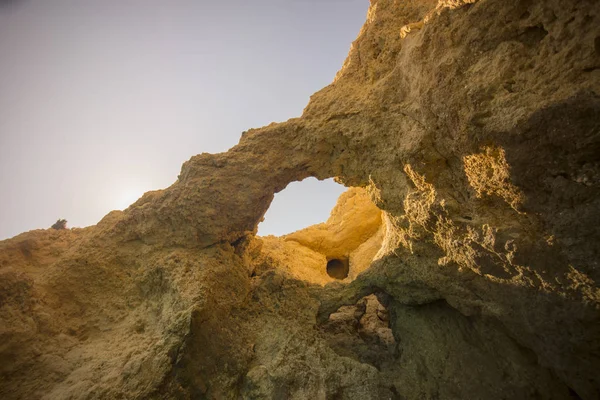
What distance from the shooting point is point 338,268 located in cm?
1130

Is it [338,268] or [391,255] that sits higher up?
[391,255]

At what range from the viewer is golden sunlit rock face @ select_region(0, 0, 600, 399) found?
2.94 meters

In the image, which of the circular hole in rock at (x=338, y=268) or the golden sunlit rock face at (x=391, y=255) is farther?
the circular hole in rock at (x=338, y=268)

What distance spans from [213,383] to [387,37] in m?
6.89

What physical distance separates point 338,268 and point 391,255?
624 centimetres

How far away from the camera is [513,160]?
3.01 meters

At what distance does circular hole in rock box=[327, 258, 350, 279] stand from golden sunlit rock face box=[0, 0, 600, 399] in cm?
391

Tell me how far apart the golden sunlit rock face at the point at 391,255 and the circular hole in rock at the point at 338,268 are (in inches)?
154

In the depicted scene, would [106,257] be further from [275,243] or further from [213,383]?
[275,243]

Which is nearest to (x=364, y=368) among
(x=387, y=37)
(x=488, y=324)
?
(x=488, y=324)

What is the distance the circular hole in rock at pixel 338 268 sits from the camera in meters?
10.9

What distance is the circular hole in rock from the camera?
35.9 feet

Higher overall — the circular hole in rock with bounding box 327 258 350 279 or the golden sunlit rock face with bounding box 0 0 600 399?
the golden sunlit rock face with bounding box 0 0 600 399

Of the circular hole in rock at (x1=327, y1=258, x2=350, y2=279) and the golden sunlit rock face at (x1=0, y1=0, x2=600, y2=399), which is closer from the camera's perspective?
the golden sunlit rock face at (x1=0, y1=0, x2=600, y2=399)
